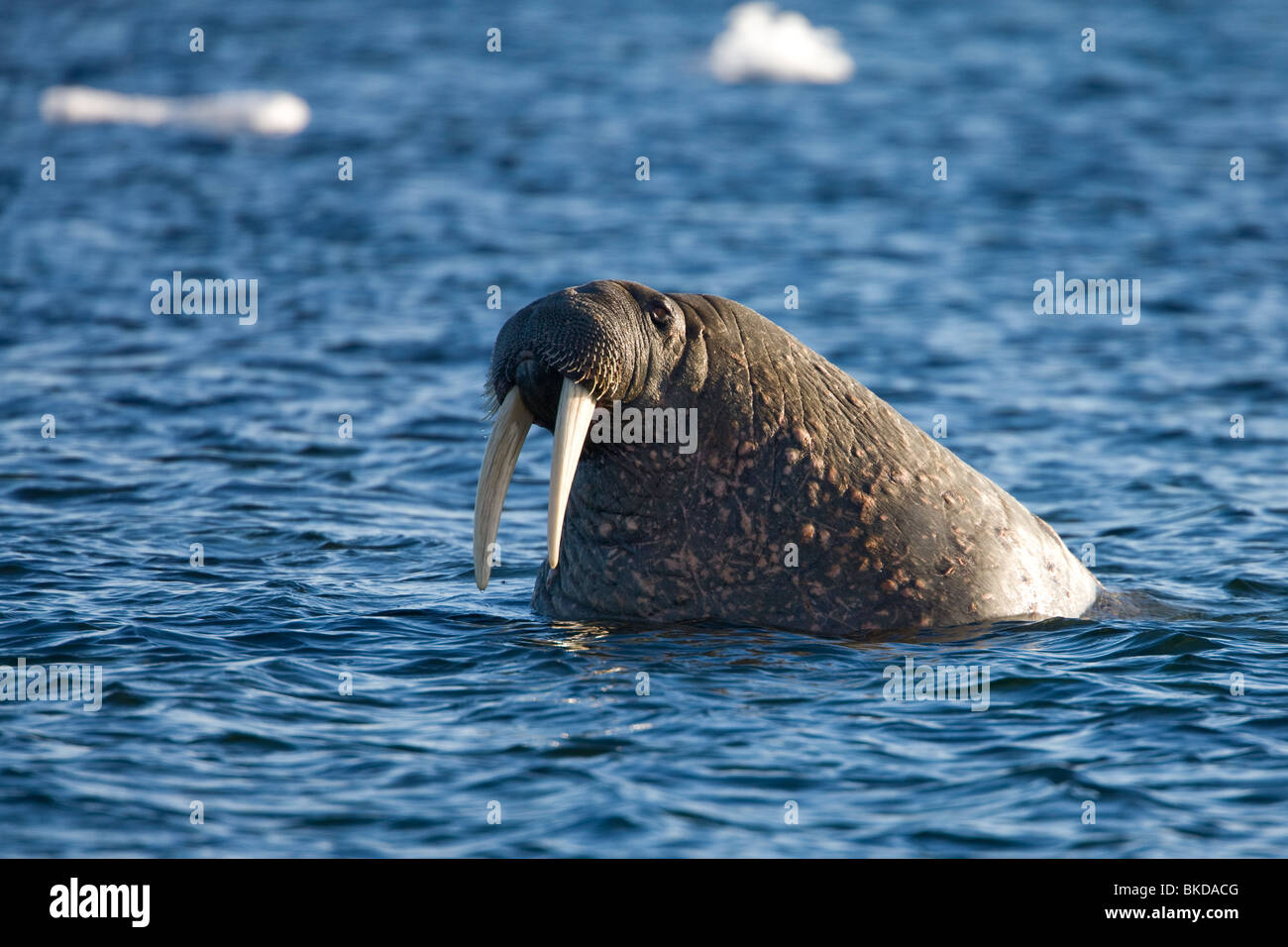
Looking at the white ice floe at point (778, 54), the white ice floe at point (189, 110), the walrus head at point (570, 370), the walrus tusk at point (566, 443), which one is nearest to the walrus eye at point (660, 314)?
the walrus head at point (570, 370)

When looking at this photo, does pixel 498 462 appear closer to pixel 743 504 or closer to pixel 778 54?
pixel 743 504

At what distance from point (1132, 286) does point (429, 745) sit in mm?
17139

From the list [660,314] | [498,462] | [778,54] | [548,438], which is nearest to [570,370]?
[498,462]

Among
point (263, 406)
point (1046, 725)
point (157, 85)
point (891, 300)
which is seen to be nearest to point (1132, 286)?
point (891, 300)

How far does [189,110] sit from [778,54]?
1359cm

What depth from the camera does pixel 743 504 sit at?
9.03 m

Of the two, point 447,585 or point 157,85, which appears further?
point 157,85

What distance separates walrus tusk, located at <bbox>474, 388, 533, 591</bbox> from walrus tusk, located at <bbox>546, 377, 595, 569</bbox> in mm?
286

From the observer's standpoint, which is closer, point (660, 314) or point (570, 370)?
point (570, 370)

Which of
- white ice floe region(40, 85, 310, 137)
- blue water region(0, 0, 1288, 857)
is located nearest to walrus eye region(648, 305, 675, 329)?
blue water region(0, 0, 1288, 857)
